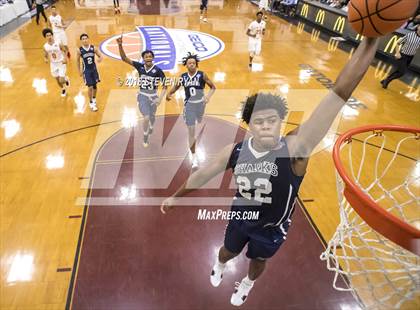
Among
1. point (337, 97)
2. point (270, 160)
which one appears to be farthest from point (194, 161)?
point (337, 97)

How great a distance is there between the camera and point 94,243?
13.3 feet

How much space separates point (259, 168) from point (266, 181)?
0.12 m

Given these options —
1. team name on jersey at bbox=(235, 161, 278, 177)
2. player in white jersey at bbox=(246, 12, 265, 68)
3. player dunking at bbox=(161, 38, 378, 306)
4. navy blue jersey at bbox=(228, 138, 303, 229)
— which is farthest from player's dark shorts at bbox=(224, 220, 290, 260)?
player in white jersey at bbox=(246, 12, 265, 68)

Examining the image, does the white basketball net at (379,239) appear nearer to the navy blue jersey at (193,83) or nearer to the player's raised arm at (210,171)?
the player's raised arm at (210,171)

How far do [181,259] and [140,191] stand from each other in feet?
5.03

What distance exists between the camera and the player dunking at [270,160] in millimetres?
1884

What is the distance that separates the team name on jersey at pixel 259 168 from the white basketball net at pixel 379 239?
2.41 feet

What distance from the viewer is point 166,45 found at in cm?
1223

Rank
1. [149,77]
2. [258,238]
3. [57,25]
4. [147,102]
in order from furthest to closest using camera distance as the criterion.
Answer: [57,25], [147,102], [149,77], [258,238]

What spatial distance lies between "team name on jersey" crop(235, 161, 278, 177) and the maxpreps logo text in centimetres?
827

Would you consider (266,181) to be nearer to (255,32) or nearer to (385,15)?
(385,15)

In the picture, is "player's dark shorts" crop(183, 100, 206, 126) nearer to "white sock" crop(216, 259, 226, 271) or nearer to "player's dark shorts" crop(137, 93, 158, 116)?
"player's dark shorts" crop(137, 93, 158, 116)

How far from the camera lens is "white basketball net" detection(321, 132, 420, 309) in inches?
108

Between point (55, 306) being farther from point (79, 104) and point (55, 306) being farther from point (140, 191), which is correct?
point (79, 104)
